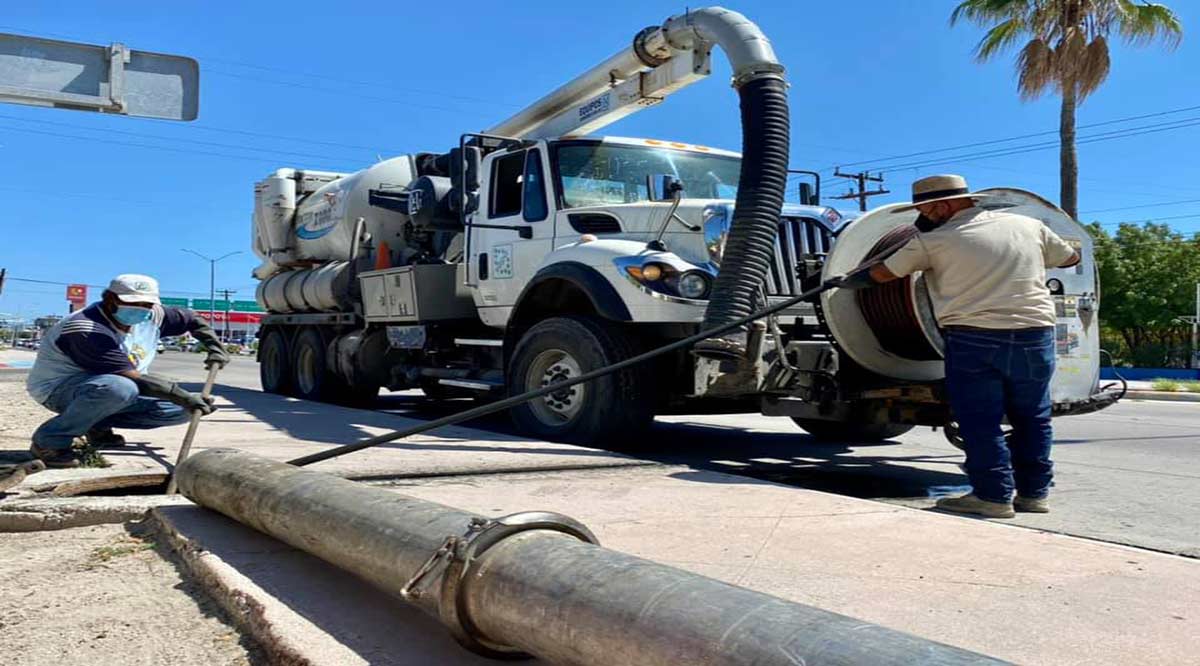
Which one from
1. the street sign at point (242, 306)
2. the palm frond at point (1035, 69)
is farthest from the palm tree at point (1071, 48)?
the street sign at point (242, 306)

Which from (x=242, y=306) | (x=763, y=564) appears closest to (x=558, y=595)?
(x=763, y=564)

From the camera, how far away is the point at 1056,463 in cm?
746

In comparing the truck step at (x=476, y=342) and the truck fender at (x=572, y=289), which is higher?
the truck fender at (x=572, y=289)

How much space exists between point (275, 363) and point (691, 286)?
8500mm

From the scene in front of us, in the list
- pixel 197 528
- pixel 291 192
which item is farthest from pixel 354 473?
pixel 291 192

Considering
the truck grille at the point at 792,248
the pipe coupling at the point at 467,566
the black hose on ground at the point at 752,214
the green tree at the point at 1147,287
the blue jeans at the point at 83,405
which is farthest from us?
the green tree at the point at 1147,287

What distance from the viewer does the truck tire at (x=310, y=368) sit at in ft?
39.5

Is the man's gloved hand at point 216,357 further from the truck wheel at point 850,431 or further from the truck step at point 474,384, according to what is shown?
the truck wheel at point 850,431

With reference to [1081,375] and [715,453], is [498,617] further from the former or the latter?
[715,453]

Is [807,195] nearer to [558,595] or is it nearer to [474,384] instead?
[474,384]

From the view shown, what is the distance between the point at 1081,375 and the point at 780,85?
9.04 ft

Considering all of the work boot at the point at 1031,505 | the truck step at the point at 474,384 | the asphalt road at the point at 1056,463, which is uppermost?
the truck step at the point at 474,384

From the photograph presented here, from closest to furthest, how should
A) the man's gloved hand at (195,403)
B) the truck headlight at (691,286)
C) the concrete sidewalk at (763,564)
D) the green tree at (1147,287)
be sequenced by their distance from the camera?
the concrete sidewalk at (763,564) → the man's gloved hand at (195,403) → the truck headlight at (691,286) → the green tree at (1147,287)

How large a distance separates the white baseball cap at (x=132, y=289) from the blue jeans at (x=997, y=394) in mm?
4556
